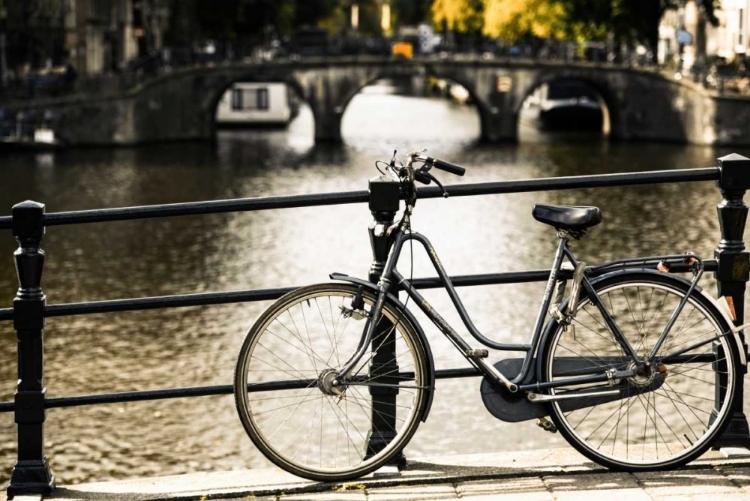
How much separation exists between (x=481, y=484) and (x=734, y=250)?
134 cm

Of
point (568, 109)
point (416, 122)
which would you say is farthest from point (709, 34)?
point (416, 122)

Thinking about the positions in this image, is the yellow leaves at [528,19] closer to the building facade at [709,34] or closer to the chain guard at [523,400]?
the building facade at [709,34]

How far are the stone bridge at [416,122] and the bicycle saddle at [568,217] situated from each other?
44921 mm

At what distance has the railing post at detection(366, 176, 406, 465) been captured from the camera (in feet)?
17.1

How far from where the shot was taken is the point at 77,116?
165 feet

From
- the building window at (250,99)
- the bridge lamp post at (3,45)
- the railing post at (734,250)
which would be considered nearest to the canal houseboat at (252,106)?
the building window at (250,99)

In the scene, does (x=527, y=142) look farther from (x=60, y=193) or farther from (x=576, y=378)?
(x=576, y=378)

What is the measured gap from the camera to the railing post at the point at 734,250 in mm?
5438

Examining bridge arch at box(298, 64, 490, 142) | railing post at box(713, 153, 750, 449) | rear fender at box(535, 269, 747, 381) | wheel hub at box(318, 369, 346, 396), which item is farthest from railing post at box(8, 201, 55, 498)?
bridge arch at box(298, 64, 490, 142)

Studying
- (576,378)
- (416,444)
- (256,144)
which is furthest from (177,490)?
(256,144)

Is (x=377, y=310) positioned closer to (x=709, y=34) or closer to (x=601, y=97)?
(x=601, y=97)

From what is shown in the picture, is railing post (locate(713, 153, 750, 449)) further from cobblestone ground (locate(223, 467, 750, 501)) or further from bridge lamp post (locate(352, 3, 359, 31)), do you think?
bridge lamp post (locate(352, 3, 359, 31))

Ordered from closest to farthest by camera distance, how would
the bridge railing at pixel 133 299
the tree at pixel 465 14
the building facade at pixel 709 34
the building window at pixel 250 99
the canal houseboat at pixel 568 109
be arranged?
the bridge railing at pixel 133 299 < the building facade at pixel 709 34 < the canal houseboat at pixel 568 109 < the building window at pixel 250 99 < the tree at pixel 465 14

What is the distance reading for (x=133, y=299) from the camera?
17.2 feet
